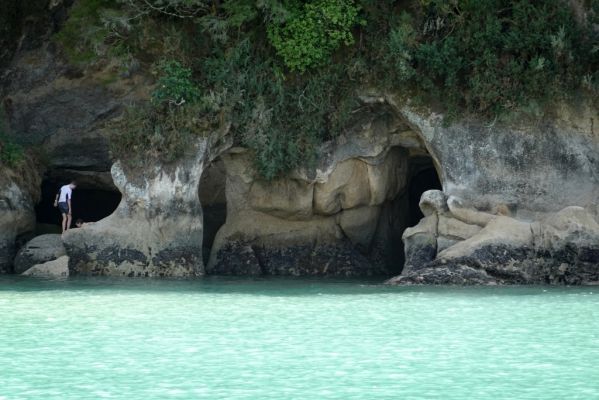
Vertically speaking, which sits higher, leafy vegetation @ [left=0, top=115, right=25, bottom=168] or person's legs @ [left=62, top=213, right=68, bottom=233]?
leafy vegetation @ [left=0, top=115, right=25, bottom=168]

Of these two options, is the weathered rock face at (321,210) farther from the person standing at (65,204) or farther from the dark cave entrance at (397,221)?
the person standing at (65,204)

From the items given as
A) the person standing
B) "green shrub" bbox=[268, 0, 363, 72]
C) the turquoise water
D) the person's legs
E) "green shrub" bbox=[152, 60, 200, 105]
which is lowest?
the turquoise water

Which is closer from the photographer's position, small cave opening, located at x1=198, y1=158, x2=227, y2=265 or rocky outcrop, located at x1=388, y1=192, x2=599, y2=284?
rocky outcrop, located at x1=388, y1=192, x2=599, y2=284

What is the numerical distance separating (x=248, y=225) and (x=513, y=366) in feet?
45.1

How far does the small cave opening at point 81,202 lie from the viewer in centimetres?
2614

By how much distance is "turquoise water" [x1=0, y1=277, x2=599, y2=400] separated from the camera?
907 cm

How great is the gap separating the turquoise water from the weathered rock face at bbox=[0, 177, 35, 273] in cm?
559

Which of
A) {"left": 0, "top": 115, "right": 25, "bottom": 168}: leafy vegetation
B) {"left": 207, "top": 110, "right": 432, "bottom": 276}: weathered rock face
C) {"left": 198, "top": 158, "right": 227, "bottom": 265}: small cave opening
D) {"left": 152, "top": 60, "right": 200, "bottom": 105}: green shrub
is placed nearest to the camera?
{"left": 152, "top": 60, "right": 200, "bottom": 105}: green shrub

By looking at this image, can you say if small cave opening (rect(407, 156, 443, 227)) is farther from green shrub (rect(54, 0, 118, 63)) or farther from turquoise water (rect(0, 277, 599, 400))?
turquoise water (rect(0, 277, 599, 400))

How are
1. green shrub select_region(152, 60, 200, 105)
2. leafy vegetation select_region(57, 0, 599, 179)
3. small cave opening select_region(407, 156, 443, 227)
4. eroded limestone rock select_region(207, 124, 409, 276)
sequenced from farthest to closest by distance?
small cave opening select_region(407, 156, 443, 227), eroded limestone rock select_region(207, 124, 409, 276), green shrub select_region(152, 60, 200, 105), leafy vegetation select_region(57, 0, 599, 179)

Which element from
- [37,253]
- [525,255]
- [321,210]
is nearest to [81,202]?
[37,253]

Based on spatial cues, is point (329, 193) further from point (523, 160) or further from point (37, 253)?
point (37, 253)

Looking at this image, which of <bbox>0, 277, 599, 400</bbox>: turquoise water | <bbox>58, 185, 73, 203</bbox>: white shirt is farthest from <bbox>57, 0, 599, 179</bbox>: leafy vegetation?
<bbox>0, 277, 599, 400</bbox>: turquoise water

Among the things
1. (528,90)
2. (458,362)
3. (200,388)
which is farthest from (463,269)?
(200,388)
